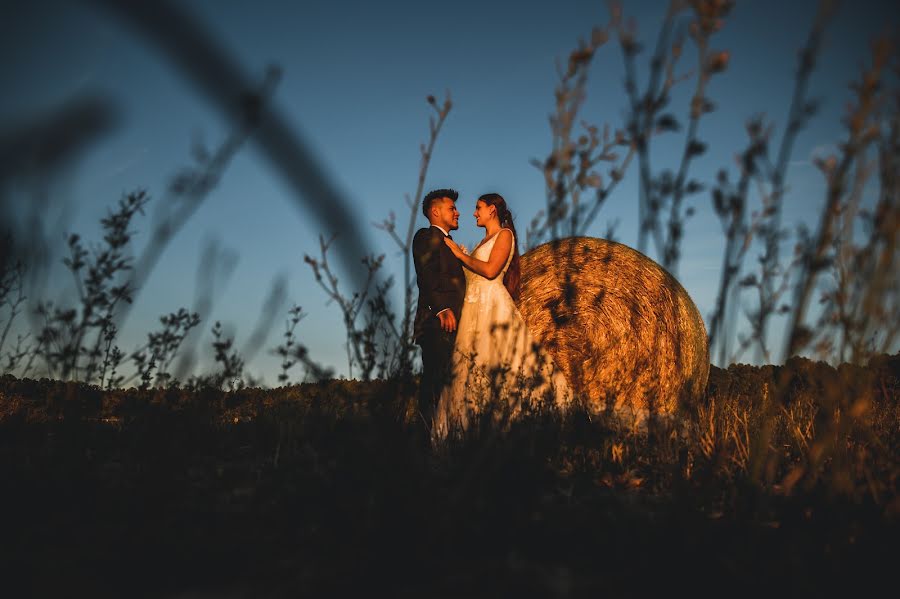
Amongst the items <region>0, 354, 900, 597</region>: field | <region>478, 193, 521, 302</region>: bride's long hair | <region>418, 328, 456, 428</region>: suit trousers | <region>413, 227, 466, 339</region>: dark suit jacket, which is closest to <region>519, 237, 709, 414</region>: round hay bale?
<region>478, 193, 521, 302</region>: bride's long hair

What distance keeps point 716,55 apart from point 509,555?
1.82 metres

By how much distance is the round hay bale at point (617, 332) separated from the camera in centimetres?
595

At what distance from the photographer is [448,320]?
5656 millimetres

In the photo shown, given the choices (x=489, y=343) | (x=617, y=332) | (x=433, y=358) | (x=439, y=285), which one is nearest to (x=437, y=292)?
(x=439, y=285)

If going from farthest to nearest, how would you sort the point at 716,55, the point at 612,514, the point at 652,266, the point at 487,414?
the point at 652,266 → the point at 487,414 → the point at 612,514 → the point at 716,55

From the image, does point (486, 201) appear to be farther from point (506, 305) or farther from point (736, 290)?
point (736, 290)

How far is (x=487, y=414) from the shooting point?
3.30 meters

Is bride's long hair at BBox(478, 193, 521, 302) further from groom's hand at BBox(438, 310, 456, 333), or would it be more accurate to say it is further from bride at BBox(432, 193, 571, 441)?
groom's hand at BBox(438, 310, 456, 333)

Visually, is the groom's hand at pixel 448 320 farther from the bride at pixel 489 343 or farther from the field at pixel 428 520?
the field at pixel 428 520

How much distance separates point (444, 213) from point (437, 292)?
0.88 meters

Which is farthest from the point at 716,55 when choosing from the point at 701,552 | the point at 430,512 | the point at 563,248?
the point at 563,248

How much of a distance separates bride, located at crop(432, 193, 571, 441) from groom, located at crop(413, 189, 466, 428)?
0.92 ft

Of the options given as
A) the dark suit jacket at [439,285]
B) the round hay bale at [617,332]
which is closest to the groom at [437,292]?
the dark suit jacket at [439,285]

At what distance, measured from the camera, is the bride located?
486cm
